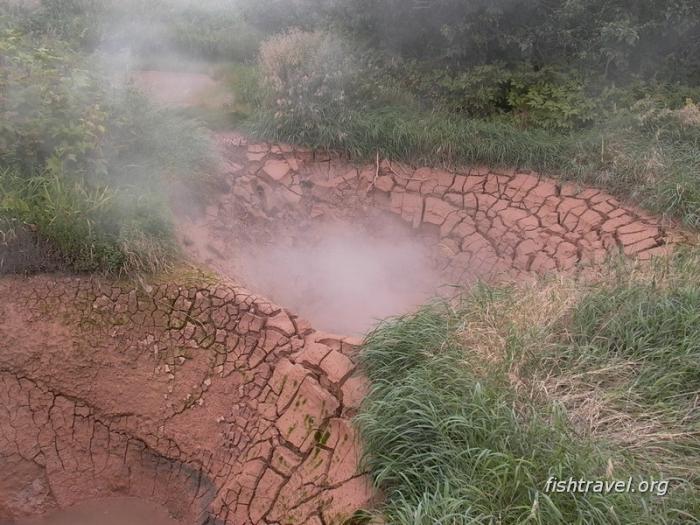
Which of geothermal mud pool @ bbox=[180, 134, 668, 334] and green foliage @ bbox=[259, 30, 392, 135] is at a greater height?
green foliage @ bbox=[259, 30, 392, 135]

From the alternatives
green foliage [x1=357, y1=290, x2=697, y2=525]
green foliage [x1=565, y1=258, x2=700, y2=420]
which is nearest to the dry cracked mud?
green foliage [x1=357, y1=290, x2=697, y2=525]

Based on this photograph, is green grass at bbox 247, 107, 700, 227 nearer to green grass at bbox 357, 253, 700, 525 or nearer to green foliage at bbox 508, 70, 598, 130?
green foliage at bbox 508, 70, 598, 130

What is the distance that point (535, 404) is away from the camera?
2691mm

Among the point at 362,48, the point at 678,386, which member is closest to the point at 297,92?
the point at 362,48

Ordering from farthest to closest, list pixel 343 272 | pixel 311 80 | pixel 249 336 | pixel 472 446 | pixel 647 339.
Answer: pixel 311 80
pixel 343 272
pixel 249 336
pixel 647 339
pixel 472 446

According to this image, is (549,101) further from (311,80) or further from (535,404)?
(535,404)

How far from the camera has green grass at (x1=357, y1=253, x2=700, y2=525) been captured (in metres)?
2.36

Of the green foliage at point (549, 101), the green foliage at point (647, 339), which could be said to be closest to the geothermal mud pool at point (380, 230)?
the green foliage at point (549, 101)

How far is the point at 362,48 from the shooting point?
19.4 ft

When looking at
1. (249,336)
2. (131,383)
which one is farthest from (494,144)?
(131,383)

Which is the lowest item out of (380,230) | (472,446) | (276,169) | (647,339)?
(380,230)

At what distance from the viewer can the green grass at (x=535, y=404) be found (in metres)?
2.36

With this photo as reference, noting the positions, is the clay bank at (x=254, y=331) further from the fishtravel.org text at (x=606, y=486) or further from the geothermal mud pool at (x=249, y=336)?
the fishtravel.org text at (x=606, y=486)

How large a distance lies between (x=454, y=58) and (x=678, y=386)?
3.80 meters
